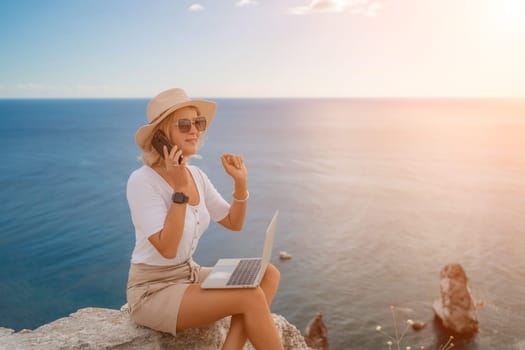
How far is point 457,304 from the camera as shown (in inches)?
1533

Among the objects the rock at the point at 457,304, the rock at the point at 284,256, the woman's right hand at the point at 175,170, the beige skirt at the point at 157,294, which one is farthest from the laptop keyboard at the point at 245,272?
the rock at the point at 284,256

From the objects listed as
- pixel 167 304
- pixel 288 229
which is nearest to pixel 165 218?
pixel 167 304

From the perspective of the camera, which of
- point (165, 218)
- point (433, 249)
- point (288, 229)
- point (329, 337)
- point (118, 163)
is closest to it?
point (165, 218)

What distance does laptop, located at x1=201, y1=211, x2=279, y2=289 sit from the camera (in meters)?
4.12

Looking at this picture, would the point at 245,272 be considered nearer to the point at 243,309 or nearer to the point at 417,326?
the point at 243,309

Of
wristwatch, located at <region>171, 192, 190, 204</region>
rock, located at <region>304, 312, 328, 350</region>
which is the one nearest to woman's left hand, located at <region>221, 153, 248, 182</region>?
wristwatch, located at <region>171, 192, 190, 204</region>

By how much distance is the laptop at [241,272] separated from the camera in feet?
13.5

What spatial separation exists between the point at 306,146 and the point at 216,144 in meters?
28.7

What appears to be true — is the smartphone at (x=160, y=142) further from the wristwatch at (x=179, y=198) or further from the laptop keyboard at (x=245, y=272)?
the laptop keyboard at (x=245, y=272)

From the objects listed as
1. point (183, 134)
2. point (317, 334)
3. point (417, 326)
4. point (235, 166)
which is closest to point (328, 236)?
point (417, 326)

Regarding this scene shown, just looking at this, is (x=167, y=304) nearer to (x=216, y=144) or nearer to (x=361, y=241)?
(x=361, y=241)

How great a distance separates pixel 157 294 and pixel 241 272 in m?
0.82

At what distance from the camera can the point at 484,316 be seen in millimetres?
40812

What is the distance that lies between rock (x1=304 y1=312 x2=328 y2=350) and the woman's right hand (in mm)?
34178
